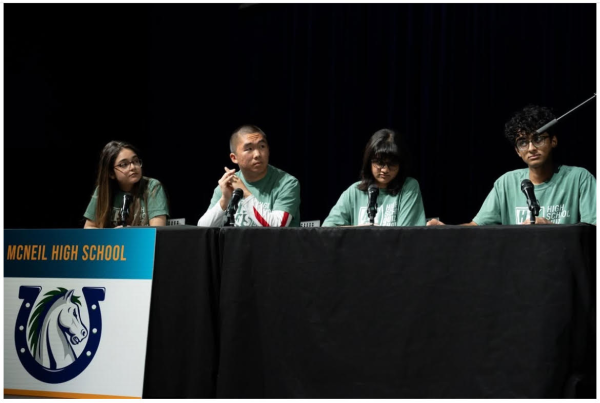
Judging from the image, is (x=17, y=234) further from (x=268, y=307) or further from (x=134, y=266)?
(x=268, y=307)

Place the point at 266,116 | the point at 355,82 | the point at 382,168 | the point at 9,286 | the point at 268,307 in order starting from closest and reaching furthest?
the point at 268,307 < the point at 9,286 < the point at 382,168 < the point at 355,82 < the point at 266,116

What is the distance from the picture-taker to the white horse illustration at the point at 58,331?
7.51ft

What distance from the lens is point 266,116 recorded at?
5.00 metres

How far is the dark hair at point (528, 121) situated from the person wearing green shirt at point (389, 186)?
1.73 feet

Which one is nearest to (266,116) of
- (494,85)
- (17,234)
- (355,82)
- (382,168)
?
(355,82)

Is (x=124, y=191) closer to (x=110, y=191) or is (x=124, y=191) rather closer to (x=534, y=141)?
(x=110, y=191)

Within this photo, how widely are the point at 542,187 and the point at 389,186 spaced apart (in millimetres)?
697

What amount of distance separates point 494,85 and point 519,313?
8.31 feet

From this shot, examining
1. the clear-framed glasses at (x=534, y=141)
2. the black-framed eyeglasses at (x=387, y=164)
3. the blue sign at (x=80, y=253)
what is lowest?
the blue sign at (x=80, y=253)

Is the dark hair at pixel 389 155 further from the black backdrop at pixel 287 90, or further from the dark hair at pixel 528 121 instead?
the black backdrop at pixel 287 90

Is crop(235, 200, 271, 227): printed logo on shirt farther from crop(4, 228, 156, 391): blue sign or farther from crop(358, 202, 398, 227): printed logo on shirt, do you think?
crop(4, 228, 156, 391): blue sign

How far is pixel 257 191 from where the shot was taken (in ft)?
10.6

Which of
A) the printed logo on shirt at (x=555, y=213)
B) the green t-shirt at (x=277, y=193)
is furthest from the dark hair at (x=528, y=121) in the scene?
the green t-shirt at (x=277, y=193)

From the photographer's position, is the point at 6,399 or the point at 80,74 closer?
the point at 6,399
